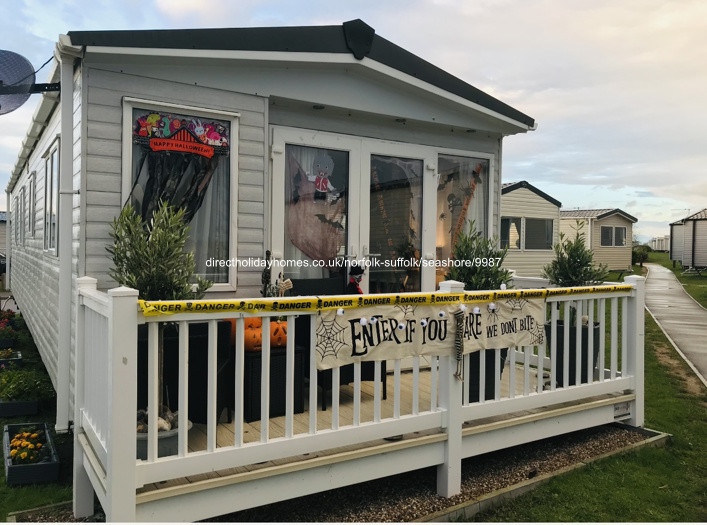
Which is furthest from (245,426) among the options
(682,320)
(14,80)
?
(682,320)

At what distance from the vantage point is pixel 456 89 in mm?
5477

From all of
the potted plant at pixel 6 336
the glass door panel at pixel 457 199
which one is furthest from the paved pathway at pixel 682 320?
the potted plant at pixel 6 336

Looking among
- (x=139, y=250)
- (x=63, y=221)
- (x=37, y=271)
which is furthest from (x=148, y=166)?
(x=37, y=271)

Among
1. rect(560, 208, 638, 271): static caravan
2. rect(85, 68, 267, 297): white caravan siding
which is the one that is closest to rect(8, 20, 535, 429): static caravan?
rect(85, 68, 267, 297): white caravan siding

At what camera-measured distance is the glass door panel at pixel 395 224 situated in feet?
17.5

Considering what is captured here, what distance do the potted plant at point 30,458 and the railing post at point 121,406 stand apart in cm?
144

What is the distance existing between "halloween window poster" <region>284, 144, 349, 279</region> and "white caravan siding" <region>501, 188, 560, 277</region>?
14.5 m

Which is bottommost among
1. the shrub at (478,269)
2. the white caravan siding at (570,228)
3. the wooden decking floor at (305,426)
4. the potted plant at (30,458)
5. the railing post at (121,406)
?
the potted plant at (30,458)

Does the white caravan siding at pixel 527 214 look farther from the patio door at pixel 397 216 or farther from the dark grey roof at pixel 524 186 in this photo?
the patio door at pixel 397 216

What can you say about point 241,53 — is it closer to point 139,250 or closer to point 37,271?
point 139,250

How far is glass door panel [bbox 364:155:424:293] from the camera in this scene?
17.5 feet

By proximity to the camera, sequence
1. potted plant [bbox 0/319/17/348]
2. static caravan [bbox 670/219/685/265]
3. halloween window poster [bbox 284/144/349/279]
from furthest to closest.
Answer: static caravan [bbox 670/219/685/265] → potted plant [bbox 0/319/17/348] → halloween window poster [bbox 284/144/349/279]

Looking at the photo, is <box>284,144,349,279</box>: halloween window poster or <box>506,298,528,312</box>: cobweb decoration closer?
<box>506,298,528,312</box>: cobweb decoration

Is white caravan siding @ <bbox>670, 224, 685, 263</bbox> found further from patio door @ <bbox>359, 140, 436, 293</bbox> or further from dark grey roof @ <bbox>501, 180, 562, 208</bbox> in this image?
patio door @ <bbox>359, 140, 436, 293</bbox>
